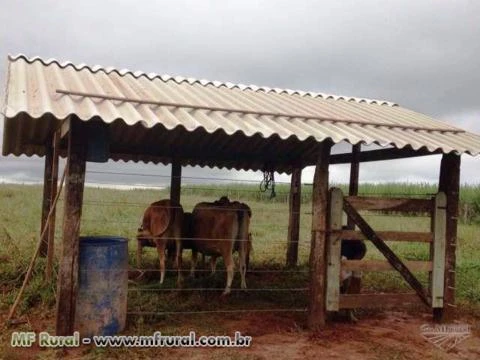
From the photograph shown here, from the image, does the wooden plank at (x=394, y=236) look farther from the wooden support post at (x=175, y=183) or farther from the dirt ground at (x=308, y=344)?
the wooden support post at (x=175, y=183)

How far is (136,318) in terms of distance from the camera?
19.5 ft

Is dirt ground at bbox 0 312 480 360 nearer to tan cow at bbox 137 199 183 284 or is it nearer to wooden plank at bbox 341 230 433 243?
wooden plank at bbox 341 230 433 243

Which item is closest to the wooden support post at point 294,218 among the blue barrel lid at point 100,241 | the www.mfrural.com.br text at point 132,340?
the www.mfrural.com.br text at point 132,340

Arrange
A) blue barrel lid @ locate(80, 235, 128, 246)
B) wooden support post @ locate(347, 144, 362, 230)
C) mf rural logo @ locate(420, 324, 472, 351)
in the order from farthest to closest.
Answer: wooden support post @ locate(347, 144, 362, 230), mf rural logo @ locate(420, 324, 472, 351), blue barrel lid @ locate(80, 235, 128, 246)

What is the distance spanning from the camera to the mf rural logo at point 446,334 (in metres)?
5.82

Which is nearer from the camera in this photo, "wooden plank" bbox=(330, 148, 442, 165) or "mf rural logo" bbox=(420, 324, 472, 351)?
"mf rural logo" bbox=(420, 324, 472, 351)

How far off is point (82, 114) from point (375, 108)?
17.8 feet

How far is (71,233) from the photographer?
5.17 meters

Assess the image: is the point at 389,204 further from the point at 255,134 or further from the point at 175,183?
the point at 175,183

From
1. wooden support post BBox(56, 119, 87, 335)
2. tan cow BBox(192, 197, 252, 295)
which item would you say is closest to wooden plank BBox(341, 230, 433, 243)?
tan cow BBox(192, 197, 252, 295)

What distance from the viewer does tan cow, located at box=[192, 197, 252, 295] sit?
741cm

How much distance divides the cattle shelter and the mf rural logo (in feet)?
0.83

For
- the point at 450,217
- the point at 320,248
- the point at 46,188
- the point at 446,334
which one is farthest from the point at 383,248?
the point at 46,188

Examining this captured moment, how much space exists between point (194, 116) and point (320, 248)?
7.25 feet
